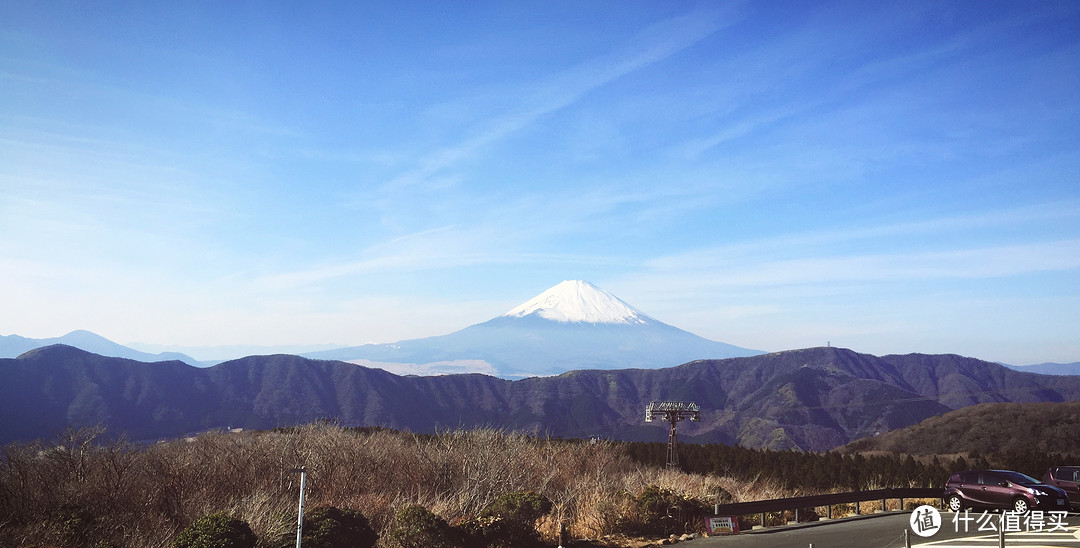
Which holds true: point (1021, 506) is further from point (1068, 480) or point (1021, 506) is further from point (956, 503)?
point (1068, 480)

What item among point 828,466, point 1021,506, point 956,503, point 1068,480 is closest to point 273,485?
point 956,503

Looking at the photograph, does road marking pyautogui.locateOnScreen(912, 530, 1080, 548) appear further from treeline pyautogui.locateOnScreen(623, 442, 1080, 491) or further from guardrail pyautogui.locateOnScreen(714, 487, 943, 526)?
treeline pyautogui.locateOnScreen(623, 442, 1080, 491)

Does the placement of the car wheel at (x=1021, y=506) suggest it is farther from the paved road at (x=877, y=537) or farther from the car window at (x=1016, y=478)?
the paved road at (x=877, y=537)

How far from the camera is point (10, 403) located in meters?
196

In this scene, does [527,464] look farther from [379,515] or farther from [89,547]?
[89,547]

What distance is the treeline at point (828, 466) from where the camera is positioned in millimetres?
71188

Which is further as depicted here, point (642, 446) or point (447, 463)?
point (642, 446)

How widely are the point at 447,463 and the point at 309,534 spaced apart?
19.3 metres

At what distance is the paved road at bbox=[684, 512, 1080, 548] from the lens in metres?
A: 18.3

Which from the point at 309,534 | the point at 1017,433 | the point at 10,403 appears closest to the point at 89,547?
the point at 309,534

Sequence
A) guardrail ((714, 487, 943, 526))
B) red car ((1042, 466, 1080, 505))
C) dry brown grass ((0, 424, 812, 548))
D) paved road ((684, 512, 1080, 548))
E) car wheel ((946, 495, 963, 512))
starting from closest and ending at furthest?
paved road ((684, 512, 1080, 548)), dry brown grass ((0, 424, 812, 548)), guardrail ((714, 487, 943, 526)), car wheel ((946, 495, 963, 512)), red car ((1042, 466, 1080, 505))

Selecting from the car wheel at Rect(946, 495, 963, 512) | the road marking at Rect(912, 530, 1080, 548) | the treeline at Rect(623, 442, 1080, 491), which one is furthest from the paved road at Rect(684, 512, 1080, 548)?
the treeline at Rect(623, 442, 1080, 491)

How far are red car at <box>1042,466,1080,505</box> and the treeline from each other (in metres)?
40.2

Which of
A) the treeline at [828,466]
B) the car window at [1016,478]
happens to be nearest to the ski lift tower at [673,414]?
the treeline at [828,466]
